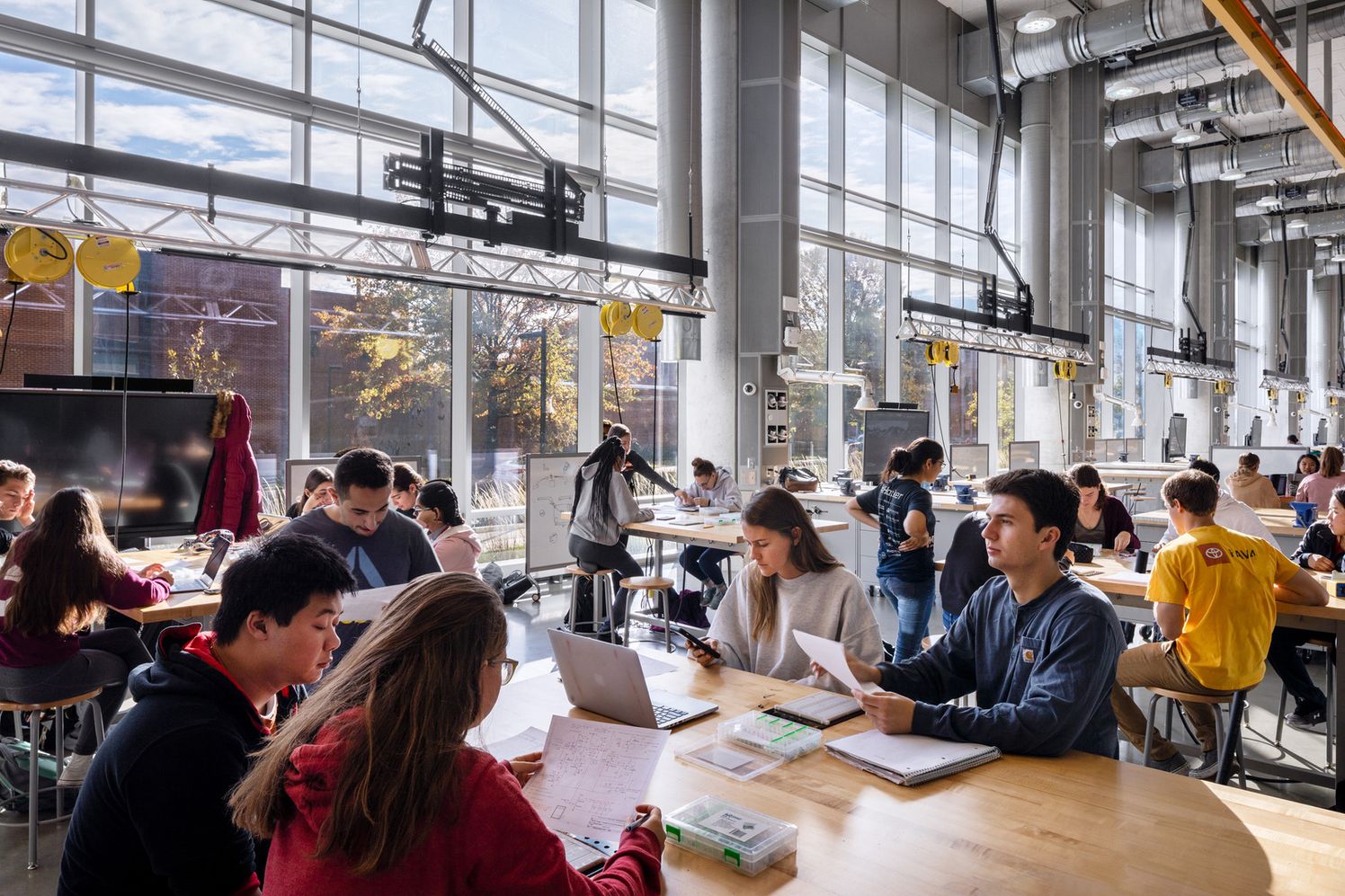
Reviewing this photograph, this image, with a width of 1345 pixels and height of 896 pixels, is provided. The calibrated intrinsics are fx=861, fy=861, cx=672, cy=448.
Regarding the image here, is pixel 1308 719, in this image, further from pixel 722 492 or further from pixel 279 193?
pixel 279 193

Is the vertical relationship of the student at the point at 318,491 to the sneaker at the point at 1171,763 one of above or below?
above

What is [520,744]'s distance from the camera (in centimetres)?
210

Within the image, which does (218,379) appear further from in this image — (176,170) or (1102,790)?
(1102,790)

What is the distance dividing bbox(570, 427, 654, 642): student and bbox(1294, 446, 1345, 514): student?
21.0 feet

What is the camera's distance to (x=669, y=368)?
9383mm

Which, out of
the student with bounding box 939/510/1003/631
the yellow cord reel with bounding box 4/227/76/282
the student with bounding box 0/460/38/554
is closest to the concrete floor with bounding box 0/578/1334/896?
the student with bounding box 939/510/1003/631

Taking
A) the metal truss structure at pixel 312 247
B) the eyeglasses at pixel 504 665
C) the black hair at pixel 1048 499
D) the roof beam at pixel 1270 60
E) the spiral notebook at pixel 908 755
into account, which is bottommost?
the spiral notebook at pixel 908 755

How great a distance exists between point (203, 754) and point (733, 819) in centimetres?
95

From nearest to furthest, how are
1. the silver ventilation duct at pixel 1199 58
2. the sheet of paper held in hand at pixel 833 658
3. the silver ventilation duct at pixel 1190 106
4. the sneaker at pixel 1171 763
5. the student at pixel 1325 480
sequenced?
the sheet of paper held in hand at pixel 833 658 < the sneaker at pixel 1171 763 < the student at pixel 1325 480 < the silver ventilation duct at pixel 1199 58 < the silver ventilation duct at pixel 1190 106

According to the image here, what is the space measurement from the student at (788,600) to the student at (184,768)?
4.85ft

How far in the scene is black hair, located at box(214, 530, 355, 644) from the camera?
1680 millimetres

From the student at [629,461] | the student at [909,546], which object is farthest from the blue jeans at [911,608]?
the student at [629,461]

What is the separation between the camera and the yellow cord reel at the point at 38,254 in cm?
450

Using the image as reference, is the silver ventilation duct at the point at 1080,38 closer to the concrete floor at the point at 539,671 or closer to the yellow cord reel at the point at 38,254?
the concrete floor at the point at 539,671
